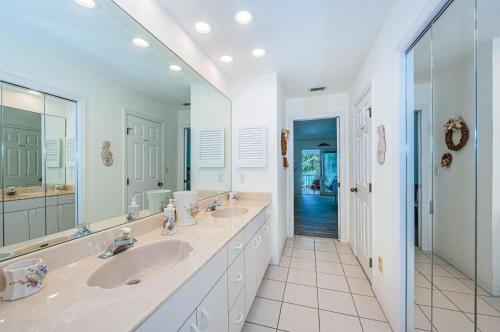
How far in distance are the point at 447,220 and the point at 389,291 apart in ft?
2.57

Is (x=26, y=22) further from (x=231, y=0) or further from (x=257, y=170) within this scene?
(x=257, y=170)

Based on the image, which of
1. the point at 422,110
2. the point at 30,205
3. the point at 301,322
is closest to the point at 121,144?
the point at 30,205

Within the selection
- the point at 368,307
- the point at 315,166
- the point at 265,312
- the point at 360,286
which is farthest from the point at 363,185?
the point at 315,166

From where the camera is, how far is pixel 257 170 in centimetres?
252

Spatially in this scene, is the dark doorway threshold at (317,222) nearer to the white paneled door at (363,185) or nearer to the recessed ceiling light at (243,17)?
the white paneled door at (363,185)

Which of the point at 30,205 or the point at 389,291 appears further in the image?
the point at 389,291

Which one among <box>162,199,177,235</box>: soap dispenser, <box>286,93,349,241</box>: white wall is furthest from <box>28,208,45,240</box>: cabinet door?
<box>286,93,349,241</box>: white wall

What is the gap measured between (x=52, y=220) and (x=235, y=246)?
0.95 metres

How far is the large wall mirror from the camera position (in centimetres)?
78

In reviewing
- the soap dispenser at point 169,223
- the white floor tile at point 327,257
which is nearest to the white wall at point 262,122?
the white floor tile at point 327,257

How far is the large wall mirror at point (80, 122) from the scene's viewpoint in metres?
0.78

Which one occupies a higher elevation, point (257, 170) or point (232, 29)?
point (232, 29)

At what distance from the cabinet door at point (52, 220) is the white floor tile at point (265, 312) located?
4.80 ft

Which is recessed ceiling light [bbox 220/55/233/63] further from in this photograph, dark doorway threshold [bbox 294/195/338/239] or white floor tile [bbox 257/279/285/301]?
dark doorway threshold [bbox 294/195/338/239]
